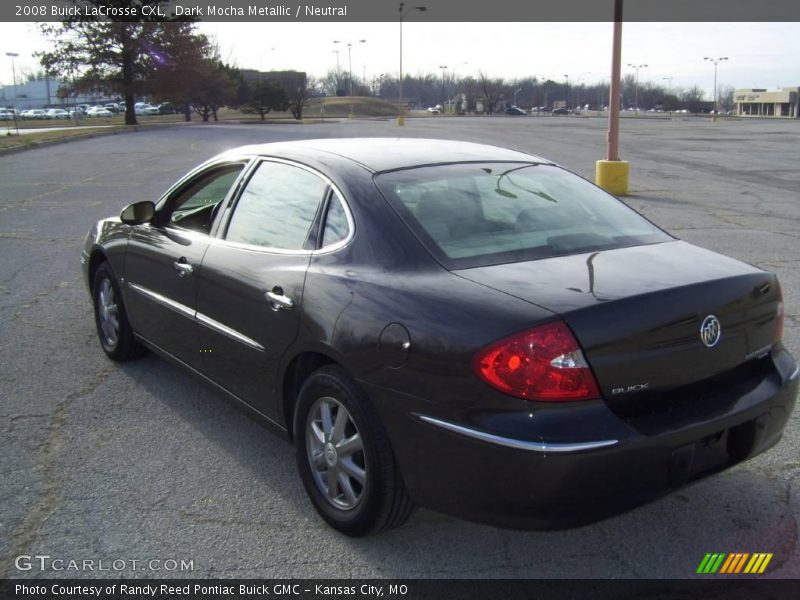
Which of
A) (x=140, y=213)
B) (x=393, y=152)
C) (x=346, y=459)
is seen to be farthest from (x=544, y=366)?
(x=140, y=213)

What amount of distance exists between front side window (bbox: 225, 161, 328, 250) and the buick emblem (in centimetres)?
170

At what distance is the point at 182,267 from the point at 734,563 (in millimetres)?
3001

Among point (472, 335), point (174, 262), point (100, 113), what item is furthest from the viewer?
point (100, 113)

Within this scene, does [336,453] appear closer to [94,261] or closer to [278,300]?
[278,300]

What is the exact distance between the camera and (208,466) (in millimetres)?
3727

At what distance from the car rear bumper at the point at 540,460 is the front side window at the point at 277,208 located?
1.12 meters

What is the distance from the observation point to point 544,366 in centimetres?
246

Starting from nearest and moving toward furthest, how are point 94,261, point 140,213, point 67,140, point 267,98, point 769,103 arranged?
point 140,213, point 94,261, point 67,140, point 267,98, point 769,103

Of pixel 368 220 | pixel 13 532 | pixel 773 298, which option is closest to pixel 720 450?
pixel 773 298

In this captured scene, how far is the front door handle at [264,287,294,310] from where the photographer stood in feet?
10.7

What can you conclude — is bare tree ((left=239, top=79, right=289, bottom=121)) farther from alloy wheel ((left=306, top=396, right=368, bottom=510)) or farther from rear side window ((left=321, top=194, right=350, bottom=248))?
alloy wheel ((left=306, top=396, right=368, bottom=510))

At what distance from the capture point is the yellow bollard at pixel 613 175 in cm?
1401

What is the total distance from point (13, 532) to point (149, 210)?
2.15 metres

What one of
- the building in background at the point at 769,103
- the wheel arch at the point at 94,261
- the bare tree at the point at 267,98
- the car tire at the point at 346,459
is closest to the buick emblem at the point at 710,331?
the car tire at the point at 346,459
